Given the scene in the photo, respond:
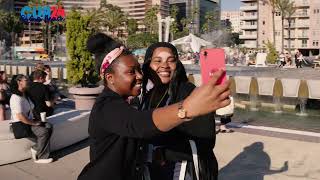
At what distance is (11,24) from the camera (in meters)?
97.6

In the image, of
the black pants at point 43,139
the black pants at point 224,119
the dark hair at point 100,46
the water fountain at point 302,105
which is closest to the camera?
the dark hair at point 100,46

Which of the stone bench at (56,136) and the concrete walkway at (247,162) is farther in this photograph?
the stone bench at (56,136)

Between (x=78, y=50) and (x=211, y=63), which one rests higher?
(x=78, y=50)

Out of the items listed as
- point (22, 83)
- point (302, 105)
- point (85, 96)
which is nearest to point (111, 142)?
point (22, 83)

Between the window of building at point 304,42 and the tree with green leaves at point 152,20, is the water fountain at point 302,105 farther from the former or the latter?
the tree with green leaves at point 152,20

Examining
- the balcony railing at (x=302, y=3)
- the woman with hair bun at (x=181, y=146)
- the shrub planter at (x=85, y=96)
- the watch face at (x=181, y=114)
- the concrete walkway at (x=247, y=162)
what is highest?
the balcony railing at (x=302, y=3)

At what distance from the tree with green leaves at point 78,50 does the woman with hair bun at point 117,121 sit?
27.7 ft

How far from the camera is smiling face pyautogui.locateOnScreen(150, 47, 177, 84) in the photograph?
323 centimetres


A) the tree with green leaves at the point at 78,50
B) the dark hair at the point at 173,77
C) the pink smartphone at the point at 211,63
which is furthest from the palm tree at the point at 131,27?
the pink smartphone at the point at 211,63

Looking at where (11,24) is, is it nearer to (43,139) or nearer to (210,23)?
(210,23)

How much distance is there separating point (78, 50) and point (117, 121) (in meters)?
9.08

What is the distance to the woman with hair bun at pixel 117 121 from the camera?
69.7 inches

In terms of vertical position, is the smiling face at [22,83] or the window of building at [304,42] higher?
the window of building at [304,42]

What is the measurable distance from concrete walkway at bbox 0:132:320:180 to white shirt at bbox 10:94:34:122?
2.50 feet
